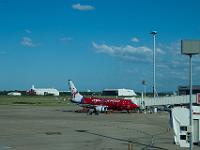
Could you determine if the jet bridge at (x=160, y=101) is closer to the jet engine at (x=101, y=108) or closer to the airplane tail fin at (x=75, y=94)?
the jet engine at (x=101, y=108)

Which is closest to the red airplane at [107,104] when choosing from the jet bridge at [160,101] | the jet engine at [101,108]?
the jet engine at [101,108]

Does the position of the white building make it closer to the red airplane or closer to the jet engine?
the jet engine

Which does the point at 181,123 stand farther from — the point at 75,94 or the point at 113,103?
the point at 75,94

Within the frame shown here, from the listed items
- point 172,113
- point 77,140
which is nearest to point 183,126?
point 172,113

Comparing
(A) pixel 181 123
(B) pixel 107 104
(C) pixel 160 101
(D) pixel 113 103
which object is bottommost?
(A) pixel 181 123

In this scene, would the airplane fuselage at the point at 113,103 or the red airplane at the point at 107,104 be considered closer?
the red airplane at the point at 107,104

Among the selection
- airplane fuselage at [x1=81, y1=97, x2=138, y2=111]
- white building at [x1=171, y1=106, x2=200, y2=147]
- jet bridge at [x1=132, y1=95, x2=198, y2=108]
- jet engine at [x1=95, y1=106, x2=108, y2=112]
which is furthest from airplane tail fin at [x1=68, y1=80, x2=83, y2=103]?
white building at [x1=171, y1=106, x2=200, y2=147]

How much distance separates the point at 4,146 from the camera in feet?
110

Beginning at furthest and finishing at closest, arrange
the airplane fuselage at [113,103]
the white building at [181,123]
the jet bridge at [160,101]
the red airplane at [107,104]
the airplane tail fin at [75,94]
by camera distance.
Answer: the airplane tail fin at [75,94] < the jet bridge at [160,101] < the airplane fuselage at [113,103] < the red airplane at [107,104] < the white building at [181,123]

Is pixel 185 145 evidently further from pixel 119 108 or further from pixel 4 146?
pixel 119 108

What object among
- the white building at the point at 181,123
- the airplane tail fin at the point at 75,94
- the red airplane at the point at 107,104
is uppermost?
the airplane tail fin at the point at 75,94

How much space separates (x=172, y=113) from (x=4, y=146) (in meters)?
13.0

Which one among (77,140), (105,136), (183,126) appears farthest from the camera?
(105,136)

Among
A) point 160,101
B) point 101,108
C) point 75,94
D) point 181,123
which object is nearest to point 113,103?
point 101,108
